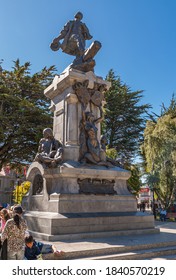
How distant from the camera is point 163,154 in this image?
2500 centimetres

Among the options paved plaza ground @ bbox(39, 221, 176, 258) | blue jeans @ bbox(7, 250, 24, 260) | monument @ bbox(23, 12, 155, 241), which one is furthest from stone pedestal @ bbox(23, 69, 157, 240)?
blue jeans @ bbox(7, 250, 24, 260)

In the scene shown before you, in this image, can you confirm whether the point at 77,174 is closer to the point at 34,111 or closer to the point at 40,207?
the point at 40,207

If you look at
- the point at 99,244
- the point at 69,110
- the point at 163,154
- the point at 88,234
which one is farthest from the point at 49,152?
the point at 163,154

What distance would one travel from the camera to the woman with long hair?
14.4ft

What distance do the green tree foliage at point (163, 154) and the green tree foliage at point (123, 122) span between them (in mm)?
4567

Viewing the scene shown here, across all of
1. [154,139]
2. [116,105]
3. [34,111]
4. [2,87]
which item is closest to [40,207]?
[34,111]

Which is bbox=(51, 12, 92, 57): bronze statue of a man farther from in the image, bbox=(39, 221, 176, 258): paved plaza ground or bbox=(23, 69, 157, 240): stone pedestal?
bbox=(39, 221, 176, 258): paved plaza ground

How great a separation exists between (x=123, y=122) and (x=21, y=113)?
14392 mm

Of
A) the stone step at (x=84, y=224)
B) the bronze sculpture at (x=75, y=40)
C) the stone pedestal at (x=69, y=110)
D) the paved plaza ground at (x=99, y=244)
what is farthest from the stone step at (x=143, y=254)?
the bronze sculpture at (x=75, y=40)

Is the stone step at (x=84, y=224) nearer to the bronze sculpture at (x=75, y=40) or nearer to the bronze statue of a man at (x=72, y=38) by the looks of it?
the bronze sculpture at (x=75, y=40)

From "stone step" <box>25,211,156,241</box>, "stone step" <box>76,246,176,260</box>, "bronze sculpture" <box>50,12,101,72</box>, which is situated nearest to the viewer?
"stone step" <box>76,246,176,260</box>

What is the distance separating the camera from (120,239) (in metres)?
7.08

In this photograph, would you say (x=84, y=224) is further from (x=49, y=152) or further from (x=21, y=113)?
(x=21, y=113)

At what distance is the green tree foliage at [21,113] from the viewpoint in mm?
21312
